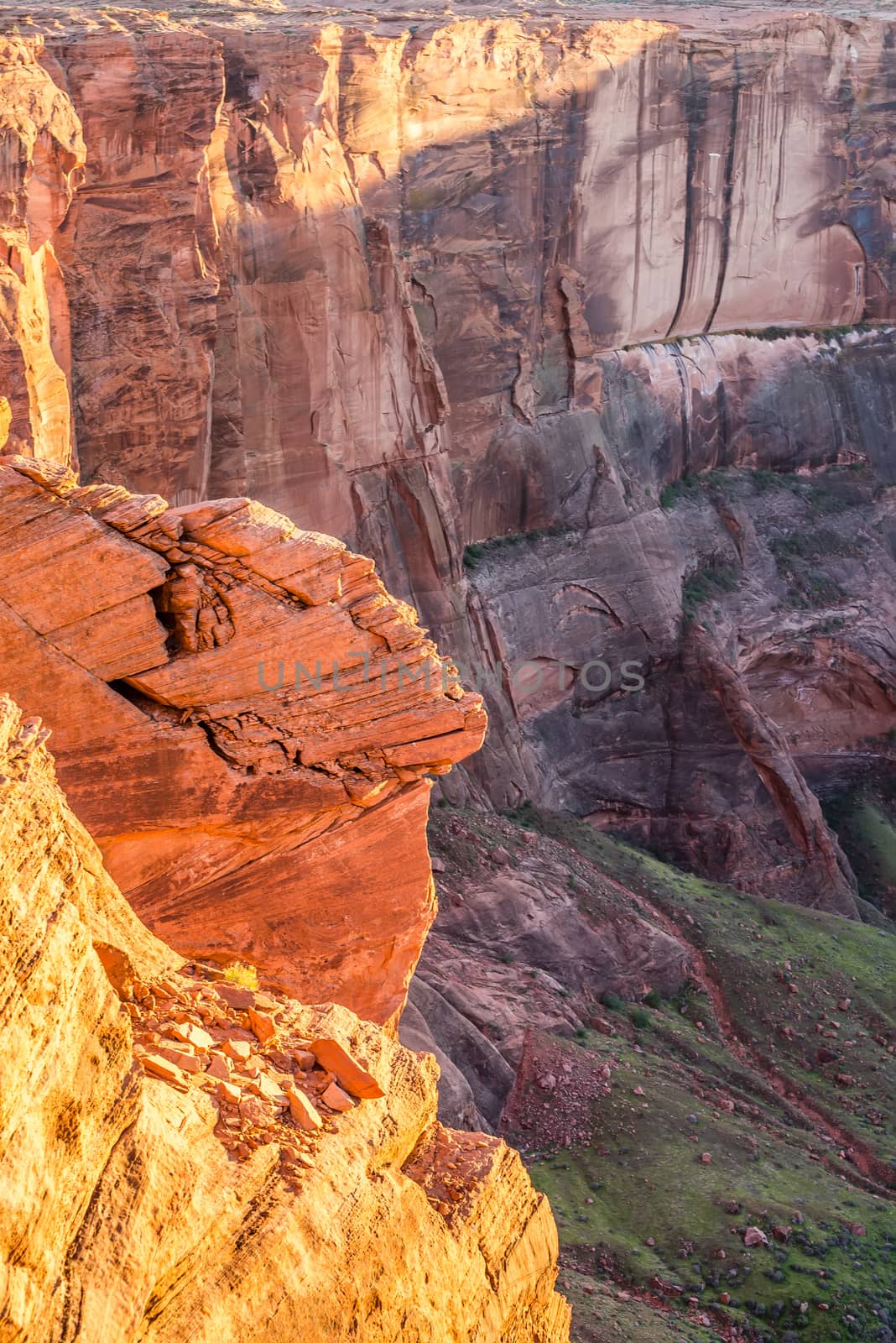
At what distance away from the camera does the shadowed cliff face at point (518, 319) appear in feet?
95.2

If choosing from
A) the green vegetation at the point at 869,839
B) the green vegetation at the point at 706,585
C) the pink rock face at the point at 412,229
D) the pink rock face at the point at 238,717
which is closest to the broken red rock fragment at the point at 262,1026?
the pink rock face at the point at 238,717

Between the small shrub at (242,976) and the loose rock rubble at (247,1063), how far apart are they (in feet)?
Answer: 4.19

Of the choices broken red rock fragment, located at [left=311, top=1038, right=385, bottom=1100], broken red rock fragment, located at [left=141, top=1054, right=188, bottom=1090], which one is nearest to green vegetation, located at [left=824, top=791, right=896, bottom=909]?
broken red rock fragment, located at [left=311, top=1038, right=385, bottom=1100]

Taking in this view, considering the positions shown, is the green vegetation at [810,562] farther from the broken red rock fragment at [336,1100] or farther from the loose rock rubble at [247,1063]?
the broken red rock fragment at [336,1100]

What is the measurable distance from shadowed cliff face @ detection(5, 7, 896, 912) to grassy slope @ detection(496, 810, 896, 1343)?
6697 millimetres

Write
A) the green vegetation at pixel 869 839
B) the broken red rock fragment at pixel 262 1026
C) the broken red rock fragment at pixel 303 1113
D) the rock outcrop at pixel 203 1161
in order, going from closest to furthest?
the rock outcrop at pixel 203 1161 < the broken red rock fragment at pixel 303 1113 < the broken red rock fragment at pixel 262 1026 < the green vegetation at pixel 869 839

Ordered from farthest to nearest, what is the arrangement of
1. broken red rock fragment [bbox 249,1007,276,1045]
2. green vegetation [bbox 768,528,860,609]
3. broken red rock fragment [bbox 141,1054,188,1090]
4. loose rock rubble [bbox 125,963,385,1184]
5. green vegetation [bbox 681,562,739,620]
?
green vegetation [bbox 768,528,860,609] → green vegetation [bbox 681,562,739,620] → broken red rock fragment [bbox 249,1007,276,1045] → loose rock rubble [bbox 125,963,385,1184] → broken red rock fragment [bbox 141,1054,188,1090]

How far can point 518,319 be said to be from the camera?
4225 cm

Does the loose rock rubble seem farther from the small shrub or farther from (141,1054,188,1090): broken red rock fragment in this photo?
the small shrub

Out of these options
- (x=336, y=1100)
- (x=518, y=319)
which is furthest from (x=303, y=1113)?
(x=518, y=319)

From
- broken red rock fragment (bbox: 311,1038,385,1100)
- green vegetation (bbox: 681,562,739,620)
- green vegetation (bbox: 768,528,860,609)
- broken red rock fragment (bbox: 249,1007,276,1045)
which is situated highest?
broken red rock fragment (bbox: 249,1007,276,1045)

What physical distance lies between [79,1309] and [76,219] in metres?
23.6

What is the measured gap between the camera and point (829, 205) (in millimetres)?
53344

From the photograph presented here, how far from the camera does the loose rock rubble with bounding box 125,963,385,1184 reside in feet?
36.4
